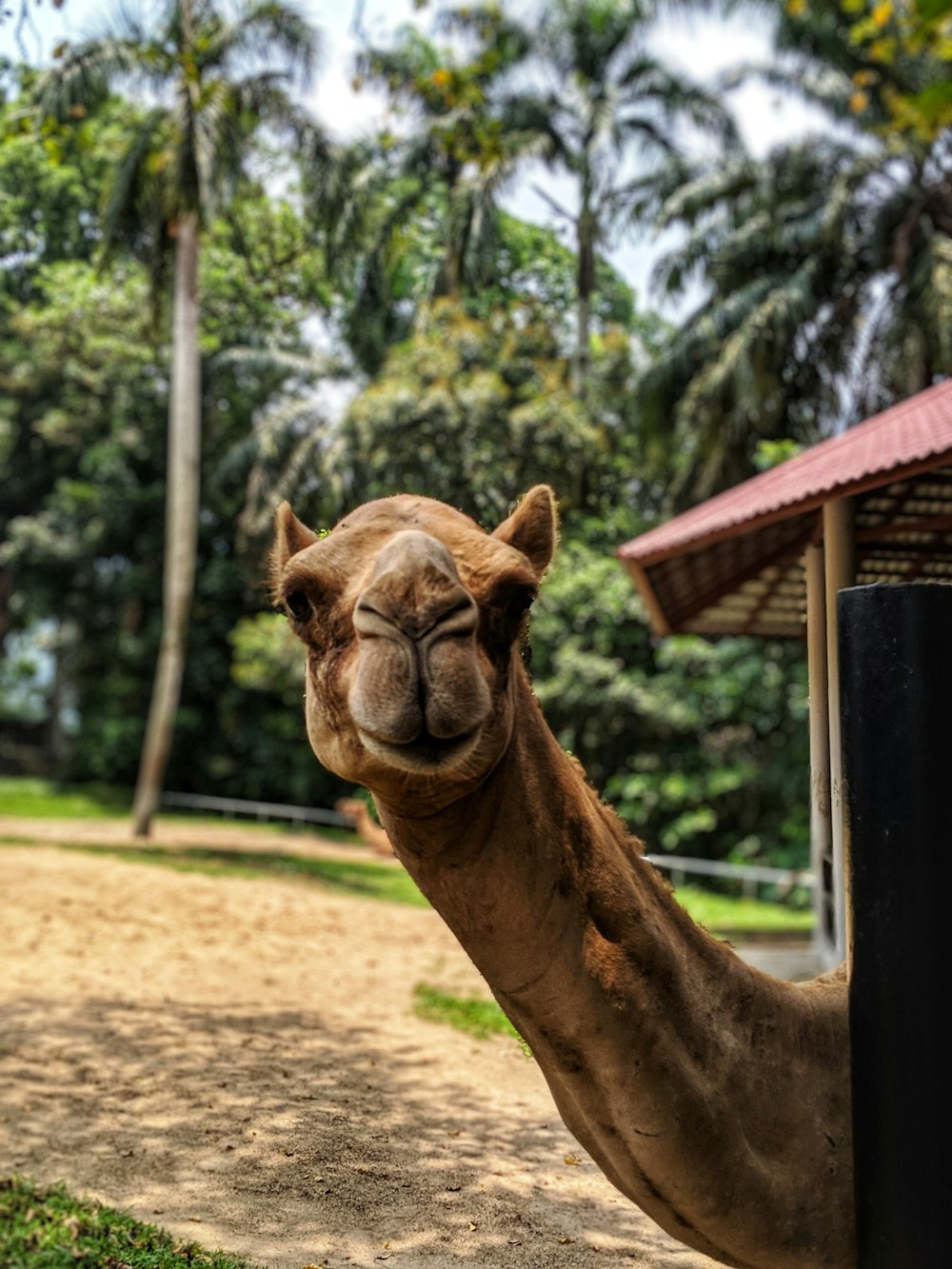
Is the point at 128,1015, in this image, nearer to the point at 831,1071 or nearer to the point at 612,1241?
the point at 612,1241

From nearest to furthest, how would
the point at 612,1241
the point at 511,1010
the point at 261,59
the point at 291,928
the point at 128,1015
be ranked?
the point at 511,1010, the point at 612,1241, the point at 128,1015, the point at 291,928, the point at 261,59

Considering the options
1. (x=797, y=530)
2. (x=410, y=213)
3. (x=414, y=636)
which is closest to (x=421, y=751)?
(x=414, y=636)

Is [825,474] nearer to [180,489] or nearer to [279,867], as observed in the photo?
[279,867]

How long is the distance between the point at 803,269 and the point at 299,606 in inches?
833

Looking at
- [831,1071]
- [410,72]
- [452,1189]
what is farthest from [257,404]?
[831,1071]

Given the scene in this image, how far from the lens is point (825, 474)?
682cm

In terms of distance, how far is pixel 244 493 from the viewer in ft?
83.9

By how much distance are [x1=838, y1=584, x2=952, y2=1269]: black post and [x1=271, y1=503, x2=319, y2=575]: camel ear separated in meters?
1.37

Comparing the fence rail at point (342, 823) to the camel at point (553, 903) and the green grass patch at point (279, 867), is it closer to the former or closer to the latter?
the green grass patch at point (279, 867)

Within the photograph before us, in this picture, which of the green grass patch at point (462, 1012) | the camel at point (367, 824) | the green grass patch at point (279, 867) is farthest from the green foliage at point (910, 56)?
the camel at point (367, 824)

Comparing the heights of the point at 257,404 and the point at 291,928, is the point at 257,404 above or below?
above

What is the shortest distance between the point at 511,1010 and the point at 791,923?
1659 centimetres

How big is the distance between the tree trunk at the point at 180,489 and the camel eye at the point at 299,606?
16.1m

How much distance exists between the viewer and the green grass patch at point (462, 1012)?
855 cm
